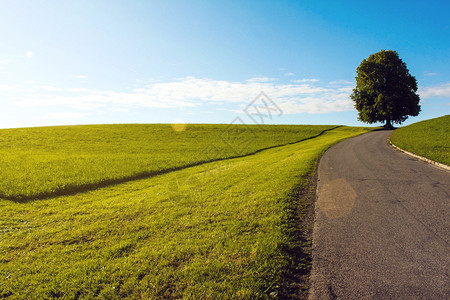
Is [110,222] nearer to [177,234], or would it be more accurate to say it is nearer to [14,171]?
[177,234]

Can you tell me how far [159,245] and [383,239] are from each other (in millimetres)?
5414

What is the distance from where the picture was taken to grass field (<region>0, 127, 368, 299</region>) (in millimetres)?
4363

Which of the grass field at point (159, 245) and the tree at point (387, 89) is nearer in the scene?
the grass field at point (159, 245)

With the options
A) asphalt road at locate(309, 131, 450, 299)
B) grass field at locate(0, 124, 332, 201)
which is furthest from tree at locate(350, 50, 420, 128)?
asphalt road at locate(309, 131, 450, 299)

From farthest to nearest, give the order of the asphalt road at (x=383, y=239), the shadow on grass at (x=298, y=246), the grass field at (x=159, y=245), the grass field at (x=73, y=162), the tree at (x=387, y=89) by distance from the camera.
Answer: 1. the tree at (x=387, y=89)
2. the grass field at (x=73, y=162)
3. the grass field at (x=159, y=245)
4. the shadow on grass at (x=298, y=246)
5. the asphalt road at (x=383, y=239)

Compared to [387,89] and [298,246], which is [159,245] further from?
[387,89]

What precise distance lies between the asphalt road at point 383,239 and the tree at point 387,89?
51.5 m

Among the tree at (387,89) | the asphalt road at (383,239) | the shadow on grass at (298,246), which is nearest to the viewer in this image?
the asphalt road at (383,239)

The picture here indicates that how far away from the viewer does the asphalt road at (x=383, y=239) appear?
3.97 meters

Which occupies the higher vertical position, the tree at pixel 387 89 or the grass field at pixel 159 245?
the tree at pixel 387 89

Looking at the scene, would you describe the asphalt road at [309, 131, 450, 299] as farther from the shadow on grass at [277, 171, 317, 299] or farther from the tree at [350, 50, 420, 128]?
the tree at [350, 50, 420, 128]

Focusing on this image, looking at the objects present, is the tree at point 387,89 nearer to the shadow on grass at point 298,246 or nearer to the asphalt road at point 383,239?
the asphalt road at point 383,239

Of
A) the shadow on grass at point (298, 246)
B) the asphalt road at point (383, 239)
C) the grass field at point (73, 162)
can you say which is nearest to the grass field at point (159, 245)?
the shadow on grass at point (298, 246)

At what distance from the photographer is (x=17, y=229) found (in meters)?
7.89
